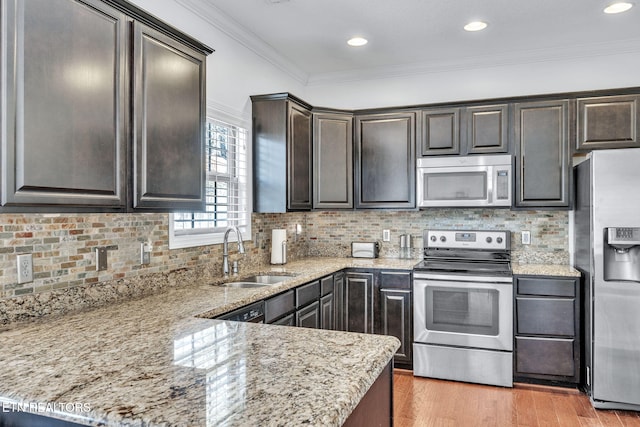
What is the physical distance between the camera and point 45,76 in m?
1.53

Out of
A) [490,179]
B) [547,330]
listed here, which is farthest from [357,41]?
[547,330]

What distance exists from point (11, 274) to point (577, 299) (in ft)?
11.9

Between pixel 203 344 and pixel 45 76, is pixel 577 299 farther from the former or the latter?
pixel 45 76

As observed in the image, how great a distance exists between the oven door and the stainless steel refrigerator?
60 cm

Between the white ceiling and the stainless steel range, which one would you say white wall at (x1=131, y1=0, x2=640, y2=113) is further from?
the stainless steel range

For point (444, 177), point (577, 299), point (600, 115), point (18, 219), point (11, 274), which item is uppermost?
point (600, 115)

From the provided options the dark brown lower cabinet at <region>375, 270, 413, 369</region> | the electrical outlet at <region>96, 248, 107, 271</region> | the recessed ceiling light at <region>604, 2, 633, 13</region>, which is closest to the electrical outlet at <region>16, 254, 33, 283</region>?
the electrical outlet at <region>96, 248, 107, 271</region>

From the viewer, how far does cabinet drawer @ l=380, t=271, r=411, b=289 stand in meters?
3.83

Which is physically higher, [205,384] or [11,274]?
[11,274]

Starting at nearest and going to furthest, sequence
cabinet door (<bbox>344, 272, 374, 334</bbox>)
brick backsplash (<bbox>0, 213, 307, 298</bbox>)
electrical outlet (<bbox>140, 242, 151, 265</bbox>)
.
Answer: brick backsplash (<bbox>0, 213, 307, 298</bbox>) → electrical outlet (<bbox>140, 242, 151, 265</bbox>) → cabinet door (<bbox>344, 272, 374, 334</bbox>)

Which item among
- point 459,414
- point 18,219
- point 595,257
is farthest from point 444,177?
point 18,219

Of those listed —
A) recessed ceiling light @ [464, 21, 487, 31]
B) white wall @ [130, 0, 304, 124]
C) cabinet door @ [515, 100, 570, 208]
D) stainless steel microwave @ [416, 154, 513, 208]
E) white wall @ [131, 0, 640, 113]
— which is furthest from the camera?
stainless steel microwave @ [416, 154, 513, 208]

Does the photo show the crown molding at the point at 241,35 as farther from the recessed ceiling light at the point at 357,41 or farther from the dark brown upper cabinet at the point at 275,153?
the recessed ceiling light at the point at 357,41

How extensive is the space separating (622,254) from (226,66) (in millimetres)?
3140
